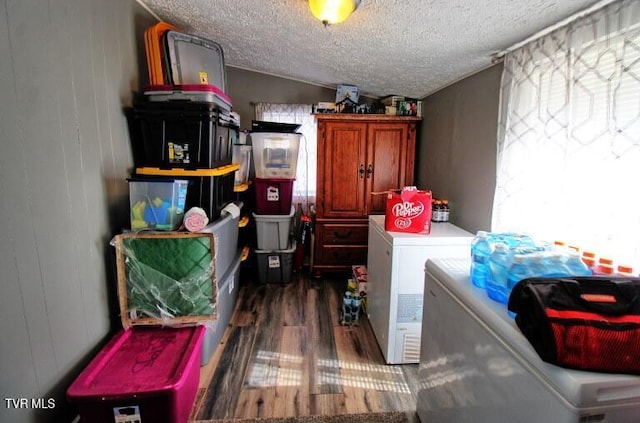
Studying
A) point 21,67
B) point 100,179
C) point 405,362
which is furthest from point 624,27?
point 100,179

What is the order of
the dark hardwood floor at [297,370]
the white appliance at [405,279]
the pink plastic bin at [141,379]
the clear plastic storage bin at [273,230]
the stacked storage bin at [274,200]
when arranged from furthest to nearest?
1. the clear plastic storage bin at [273,230]
2. the stacked storage bin at [274,200]
3. the white appliance at [405,279]
4. the dark hardwood floor at [297,370]
5. the pink plastic bin at [141,379]

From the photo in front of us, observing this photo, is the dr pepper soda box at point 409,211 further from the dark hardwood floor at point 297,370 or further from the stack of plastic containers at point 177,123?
the stack of plastic containers at point 177,123

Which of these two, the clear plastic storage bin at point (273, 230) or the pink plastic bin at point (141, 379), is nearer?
the pink plastic bin at point (141, 379)

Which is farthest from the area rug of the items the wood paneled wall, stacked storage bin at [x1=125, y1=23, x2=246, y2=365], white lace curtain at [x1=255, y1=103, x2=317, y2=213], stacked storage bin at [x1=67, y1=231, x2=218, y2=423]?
white lace curtain at [x1=255, y1=103, x2=317, y2=213]

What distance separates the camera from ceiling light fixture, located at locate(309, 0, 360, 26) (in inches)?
53.7

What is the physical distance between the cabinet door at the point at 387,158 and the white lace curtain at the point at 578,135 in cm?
142

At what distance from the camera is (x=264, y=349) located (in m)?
2.12

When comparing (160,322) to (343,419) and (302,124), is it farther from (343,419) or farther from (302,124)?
(302,124)

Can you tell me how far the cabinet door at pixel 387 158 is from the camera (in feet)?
10.0

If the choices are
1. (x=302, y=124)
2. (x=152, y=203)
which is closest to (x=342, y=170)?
(x=302, y=124)

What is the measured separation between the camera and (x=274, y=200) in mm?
3021

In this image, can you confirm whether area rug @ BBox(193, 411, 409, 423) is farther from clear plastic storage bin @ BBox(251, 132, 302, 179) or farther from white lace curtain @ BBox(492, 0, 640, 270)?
clear plastic storage bin @ BBox(251, 132, 302, 179)

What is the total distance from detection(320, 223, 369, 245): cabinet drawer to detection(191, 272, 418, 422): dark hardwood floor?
73cm

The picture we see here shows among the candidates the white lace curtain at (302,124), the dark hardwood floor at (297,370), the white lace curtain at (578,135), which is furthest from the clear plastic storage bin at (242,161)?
the white lace curtain at (578,135)
